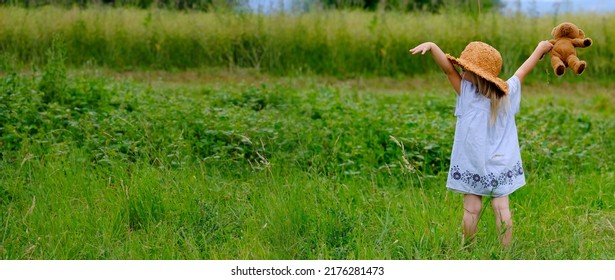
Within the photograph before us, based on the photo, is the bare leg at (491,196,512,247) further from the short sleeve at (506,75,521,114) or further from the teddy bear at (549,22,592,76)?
the teddy bear at (549,22,592,76)

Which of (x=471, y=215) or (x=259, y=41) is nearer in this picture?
(x=471, y=215)

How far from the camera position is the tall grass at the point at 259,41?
11133 millimetres

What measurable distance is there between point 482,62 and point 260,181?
5.25 feet

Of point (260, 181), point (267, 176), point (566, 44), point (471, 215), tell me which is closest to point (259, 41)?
point (267, 176)

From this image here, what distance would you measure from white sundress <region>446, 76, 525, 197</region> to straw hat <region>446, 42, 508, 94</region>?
90 mm

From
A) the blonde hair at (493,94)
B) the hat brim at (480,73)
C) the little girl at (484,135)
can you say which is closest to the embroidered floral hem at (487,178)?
the little girl at (484,135)

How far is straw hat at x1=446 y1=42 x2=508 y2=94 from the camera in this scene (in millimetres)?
4000

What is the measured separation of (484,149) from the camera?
399 centimetres

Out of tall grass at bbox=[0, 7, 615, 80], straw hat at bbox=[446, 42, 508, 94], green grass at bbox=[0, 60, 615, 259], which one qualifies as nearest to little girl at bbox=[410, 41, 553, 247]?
straw hat at bbox=[446, 42, 508, 94]

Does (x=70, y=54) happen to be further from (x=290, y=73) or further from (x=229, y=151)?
(x=229, y=151)

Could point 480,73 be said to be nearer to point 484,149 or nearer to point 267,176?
point 484,149

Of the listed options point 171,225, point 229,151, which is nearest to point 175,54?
point 229,151

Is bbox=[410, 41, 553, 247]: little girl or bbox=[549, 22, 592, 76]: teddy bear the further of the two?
bbox=[549, 22, 592, 76]: teddy bear
